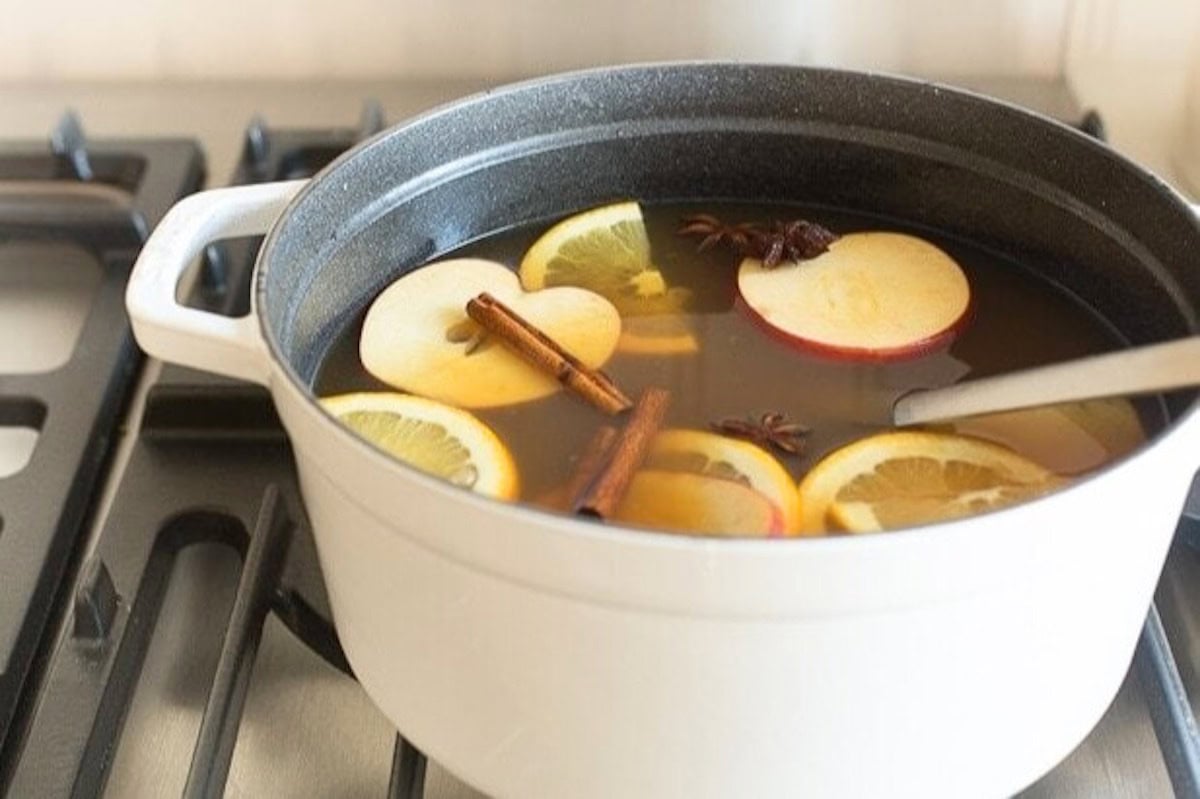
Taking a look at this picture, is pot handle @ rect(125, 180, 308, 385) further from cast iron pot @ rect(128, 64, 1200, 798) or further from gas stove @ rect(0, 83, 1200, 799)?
gas stove @ rect(0, 83, 1200, 799)

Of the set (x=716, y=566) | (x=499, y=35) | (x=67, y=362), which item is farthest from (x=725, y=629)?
(x=499, y=35)

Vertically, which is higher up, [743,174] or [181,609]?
[743,174]

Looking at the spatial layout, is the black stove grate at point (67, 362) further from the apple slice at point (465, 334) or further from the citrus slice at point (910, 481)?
the citrus slice at point (910, 481)

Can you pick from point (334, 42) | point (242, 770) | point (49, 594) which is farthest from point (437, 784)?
point (334, 42)

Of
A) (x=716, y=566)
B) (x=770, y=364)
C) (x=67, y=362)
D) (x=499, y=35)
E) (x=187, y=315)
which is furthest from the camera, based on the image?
(x=499, y=35)

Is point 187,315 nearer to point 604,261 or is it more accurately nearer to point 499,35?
point 604,261

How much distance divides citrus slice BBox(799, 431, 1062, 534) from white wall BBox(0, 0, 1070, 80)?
1.34 ft

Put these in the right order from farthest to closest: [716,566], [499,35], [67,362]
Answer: [499,35] < [67,362] < [716,566]

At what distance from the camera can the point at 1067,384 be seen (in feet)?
1.78

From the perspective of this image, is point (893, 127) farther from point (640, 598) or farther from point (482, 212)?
point (640, 598)

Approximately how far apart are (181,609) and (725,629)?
0.32 m

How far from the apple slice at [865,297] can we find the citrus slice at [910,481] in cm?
7

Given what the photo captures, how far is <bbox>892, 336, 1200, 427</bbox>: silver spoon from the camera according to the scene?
0.50m

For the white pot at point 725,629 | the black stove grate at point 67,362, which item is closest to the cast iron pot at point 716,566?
the white pot at point 725,629
